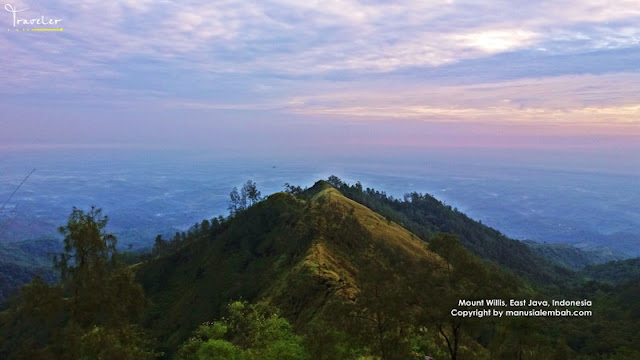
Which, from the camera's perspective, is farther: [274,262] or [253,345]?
[274,262]

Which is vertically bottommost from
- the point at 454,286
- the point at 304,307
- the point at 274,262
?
the point at 274,262

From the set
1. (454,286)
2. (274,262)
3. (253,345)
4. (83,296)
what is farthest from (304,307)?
(83,296)

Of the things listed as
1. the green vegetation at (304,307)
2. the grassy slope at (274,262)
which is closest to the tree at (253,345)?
the green vegetation at (304,307)

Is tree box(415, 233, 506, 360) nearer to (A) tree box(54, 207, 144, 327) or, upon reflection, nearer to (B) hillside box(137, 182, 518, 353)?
(B) hillside box(137, 182, 518, 353)

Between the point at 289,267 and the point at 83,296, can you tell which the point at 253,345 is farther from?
the point at 289,267

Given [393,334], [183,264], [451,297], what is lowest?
[183,264]

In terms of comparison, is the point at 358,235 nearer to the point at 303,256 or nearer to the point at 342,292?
the point at 303,256

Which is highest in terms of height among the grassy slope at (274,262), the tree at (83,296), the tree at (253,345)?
the tree at (83,296)

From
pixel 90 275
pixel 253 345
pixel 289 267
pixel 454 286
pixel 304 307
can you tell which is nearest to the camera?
pixel 90 275

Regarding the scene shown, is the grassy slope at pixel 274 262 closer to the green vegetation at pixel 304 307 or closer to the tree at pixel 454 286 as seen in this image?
the green vegetation at pixel 304 307

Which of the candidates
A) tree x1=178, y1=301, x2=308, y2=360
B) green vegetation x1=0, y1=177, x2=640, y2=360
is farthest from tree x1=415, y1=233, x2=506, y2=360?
tree x1=178, y1=301, x2=308, y2=360

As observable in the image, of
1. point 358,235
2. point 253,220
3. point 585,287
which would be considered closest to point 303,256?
point 358,235
